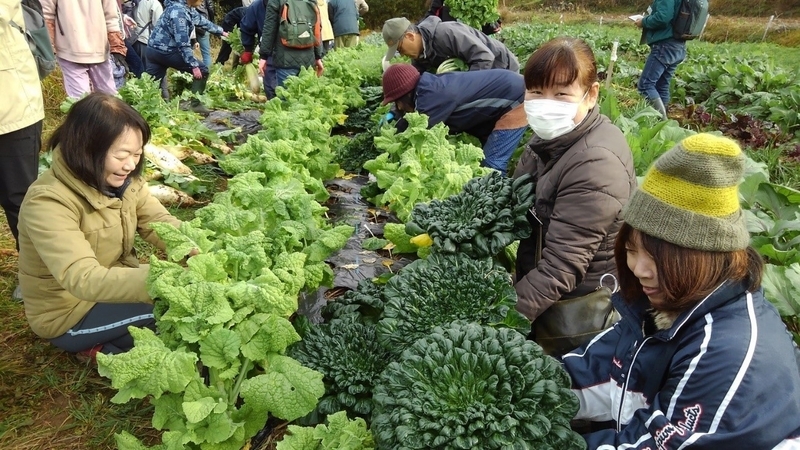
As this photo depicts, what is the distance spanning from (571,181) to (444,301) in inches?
31.1

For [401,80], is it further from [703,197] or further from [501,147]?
[703,197]

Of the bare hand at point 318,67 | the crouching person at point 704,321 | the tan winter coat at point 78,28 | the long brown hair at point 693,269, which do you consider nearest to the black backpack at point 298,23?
the bare hand at point 318,67

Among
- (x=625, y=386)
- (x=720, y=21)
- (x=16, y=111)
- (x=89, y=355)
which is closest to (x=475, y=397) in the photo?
(x=625, y=386)

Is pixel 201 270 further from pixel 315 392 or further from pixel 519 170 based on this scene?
pixel 519 170

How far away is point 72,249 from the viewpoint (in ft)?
8.28

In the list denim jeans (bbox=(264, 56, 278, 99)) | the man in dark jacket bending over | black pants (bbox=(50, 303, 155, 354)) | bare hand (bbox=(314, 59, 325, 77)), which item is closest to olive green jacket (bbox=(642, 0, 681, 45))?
the man in dark jacket bending over

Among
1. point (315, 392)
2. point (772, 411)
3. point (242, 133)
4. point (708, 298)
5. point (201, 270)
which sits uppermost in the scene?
point (708, 298)

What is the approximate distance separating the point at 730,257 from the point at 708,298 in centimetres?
14

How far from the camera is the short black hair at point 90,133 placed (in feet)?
8.32

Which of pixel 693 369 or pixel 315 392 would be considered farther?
pixel 315 392

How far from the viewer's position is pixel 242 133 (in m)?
7.16

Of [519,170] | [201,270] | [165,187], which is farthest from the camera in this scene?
[165,187]

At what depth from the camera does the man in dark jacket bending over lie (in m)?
4.97

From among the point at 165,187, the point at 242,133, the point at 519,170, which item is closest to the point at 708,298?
the point at 519,170
